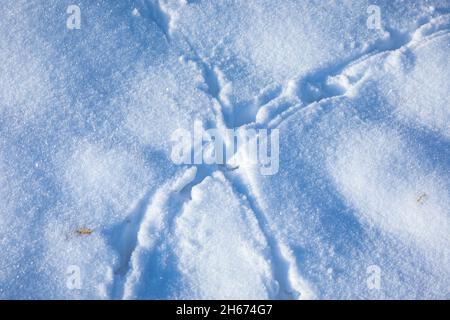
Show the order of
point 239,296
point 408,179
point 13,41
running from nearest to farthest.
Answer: point 239,296, point 408,179, point 13,41

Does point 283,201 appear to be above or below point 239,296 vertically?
above

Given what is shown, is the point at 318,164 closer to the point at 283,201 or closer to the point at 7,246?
the point at 283,201

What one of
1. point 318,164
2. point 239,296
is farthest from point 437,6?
point 239,296

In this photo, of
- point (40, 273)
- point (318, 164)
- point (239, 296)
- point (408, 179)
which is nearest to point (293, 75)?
point (318, 164)

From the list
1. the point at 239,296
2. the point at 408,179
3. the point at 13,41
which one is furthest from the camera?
the point at 13,41

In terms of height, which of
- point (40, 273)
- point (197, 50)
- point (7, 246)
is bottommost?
point (40, 273)

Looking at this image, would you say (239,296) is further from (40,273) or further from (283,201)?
(40,273)

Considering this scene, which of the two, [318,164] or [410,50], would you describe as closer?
[318,164]
